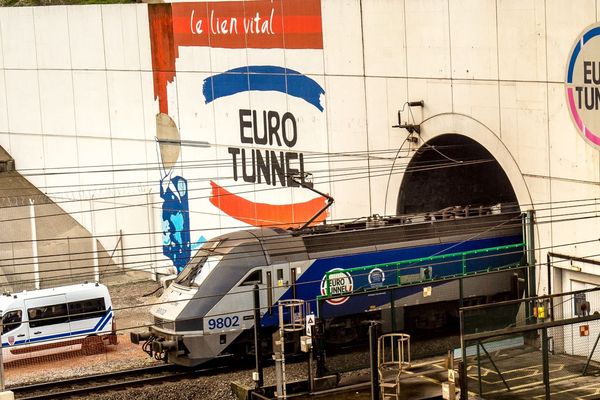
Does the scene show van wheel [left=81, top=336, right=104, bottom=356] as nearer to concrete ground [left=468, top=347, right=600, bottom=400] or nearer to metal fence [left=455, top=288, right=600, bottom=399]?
metal fence [left=455, top=288, right=600, bottom=399]

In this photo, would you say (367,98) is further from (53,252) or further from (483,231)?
(53,252)

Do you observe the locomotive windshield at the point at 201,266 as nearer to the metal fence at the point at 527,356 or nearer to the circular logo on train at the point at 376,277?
the circular logo on train at the point at 376,277

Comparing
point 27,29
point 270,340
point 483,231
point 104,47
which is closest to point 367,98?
point 483,231

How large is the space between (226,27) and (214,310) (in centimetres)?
1343

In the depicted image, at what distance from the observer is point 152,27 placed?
38469 millimetres

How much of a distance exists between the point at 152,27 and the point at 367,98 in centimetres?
1067

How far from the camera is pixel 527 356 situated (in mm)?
17906

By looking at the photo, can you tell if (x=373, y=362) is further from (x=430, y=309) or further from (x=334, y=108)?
(x=334, y=108)

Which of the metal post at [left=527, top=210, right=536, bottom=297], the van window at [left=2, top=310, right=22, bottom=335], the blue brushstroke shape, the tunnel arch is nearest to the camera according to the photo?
the metal post at [left=527, top=210, right=536, bottom=297]

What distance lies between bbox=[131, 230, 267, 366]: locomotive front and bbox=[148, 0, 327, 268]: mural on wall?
6.35 m

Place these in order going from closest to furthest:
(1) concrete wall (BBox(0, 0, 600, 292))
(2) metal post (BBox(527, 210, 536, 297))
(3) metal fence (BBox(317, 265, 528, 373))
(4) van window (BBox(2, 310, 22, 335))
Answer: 1. (3) metal fence (BBox(317, 265, 528, 373))
2. (1) concrete wall (BBox(0, 0, 600, 292))
3. (2) metal post (BBox(527, 210, 536, 297))
4. (4) van window (BBox(2, 310, 22, 335))

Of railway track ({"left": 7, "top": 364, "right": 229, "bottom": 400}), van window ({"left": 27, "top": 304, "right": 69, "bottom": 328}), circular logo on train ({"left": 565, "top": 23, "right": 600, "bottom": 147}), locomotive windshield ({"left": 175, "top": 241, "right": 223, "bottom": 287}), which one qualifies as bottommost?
railway track ({"left": 7, "top": 364, "right": 229, "bottom": 400})

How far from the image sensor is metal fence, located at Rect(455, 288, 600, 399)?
1694 cm

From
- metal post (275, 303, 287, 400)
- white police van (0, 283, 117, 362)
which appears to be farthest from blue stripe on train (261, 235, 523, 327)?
white police van (0, 283, 117, 362)
